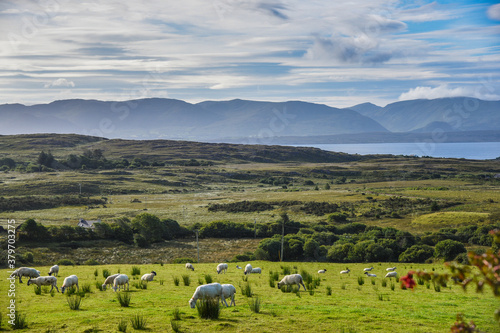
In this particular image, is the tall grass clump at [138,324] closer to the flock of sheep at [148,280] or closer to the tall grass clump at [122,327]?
the tall grass clump at [122,327]

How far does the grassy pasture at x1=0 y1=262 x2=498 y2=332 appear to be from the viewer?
10367 millimetres

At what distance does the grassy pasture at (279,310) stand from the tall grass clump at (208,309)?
7.5 inches

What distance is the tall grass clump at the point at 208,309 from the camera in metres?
11.0

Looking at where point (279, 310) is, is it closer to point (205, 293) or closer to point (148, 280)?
point (205, 293)

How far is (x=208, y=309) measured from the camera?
11.1 m

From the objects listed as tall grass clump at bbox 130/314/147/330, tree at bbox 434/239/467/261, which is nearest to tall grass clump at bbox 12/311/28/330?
tall grass clump at bbox 130/314/147/330

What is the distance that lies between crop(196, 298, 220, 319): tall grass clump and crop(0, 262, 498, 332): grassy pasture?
190 millimetres

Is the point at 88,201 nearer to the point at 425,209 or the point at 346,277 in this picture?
the point at 425,209

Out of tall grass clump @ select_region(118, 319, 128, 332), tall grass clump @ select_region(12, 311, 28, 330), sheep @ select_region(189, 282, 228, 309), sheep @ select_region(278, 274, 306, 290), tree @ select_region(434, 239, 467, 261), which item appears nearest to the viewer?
tall grass clump @ select_region(118, 319, 128, 332)

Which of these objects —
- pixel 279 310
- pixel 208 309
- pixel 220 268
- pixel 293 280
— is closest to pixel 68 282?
pixel 208 309

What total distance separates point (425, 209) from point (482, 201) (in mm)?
11575

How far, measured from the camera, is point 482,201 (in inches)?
2662

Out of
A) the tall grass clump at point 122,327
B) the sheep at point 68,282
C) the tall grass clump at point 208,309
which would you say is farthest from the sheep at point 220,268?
the tall grass clump at point 122,327

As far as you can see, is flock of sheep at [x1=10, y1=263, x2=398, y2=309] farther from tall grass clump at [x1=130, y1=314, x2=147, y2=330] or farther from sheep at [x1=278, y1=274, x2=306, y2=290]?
tall grass clump at [x1=130, y1=314, x2=147, y2=330]
